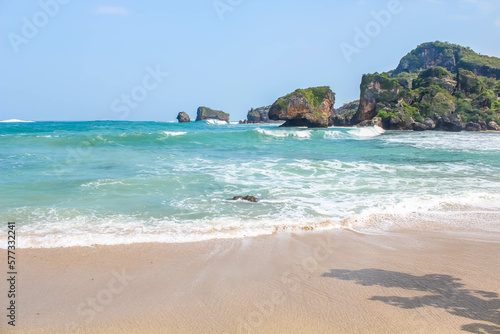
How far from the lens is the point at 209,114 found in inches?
5025

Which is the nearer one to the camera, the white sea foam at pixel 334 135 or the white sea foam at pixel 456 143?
the white sea foam at pixel 456 143

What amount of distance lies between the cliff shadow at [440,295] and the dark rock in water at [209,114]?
12486 centimetres

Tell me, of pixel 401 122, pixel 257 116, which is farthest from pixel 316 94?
pixel 257 116

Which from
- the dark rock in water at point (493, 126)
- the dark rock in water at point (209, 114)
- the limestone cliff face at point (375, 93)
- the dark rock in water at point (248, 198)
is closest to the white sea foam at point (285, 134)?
the limestone cliff face at point (375, 93)

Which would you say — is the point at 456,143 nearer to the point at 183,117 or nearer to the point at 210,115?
the point at 183,117

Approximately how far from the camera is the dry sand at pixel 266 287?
10.7ft

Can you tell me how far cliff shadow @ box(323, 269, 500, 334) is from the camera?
3.23 m

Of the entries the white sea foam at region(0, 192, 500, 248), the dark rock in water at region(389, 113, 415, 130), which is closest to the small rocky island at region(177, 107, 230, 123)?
the dark rock in water at region(389, 113, 415, 130)

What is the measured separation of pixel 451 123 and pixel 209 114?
9224cm

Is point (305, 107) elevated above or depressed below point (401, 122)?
above

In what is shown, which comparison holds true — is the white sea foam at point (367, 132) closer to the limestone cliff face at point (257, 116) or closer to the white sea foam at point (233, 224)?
the white sea foam at point (233, 224)

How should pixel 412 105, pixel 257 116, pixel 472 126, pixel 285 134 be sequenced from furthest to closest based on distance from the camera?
1. pixel 257 116
2. pixel 412 105
3. pixel 472 126
4. pixel 285 134
